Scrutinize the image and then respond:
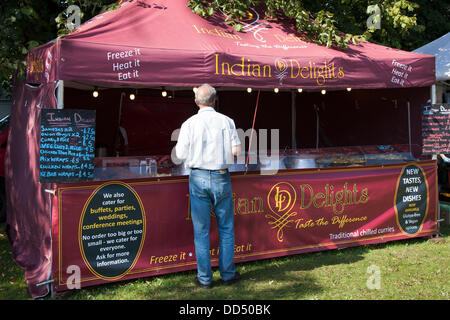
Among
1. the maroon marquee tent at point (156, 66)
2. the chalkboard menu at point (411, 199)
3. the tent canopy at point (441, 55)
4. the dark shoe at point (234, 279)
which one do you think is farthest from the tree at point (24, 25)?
the tent canopy at point (441, 55)

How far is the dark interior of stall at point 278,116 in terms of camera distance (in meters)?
6.73

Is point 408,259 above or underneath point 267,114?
underneath

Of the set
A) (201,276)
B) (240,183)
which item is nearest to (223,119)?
(240,183)

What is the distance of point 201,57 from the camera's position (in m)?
4.27

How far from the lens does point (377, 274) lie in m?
4.34

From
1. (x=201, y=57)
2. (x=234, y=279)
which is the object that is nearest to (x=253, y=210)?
(x=234, y=279)

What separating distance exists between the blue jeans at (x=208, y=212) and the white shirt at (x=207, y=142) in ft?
0.31

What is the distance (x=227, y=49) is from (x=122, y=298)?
104 inches

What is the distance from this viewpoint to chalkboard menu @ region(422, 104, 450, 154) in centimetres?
566

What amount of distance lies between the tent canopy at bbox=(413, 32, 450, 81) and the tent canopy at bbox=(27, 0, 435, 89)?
2633 millimetres

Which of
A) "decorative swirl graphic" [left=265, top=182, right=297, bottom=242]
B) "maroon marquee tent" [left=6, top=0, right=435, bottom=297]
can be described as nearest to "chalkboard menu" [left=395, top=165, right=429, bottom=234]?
"maroon marquee tent" [left=6, top=0, right=435, bottom=297]

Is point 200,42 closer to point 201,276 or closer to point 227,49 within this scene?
point 227,49

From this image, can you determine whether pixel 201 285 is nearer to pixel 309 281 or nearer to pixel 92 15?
pixel 309 281
